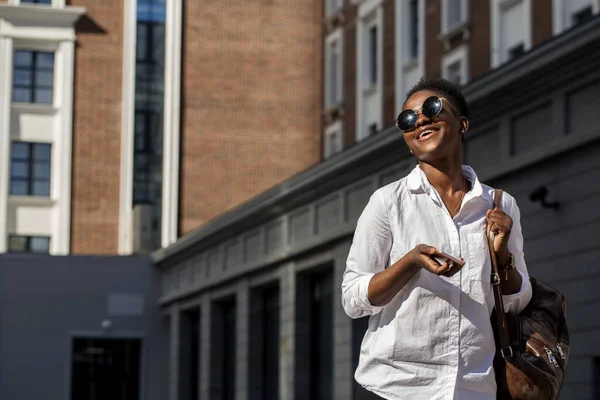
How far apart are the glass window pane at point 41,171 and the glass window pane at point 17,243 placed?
1.92m

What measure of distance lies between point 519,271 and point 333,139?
118 feet

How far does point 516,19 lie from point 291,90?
62.9ft

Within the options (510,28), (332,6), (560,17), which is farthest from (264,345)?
(332,6)

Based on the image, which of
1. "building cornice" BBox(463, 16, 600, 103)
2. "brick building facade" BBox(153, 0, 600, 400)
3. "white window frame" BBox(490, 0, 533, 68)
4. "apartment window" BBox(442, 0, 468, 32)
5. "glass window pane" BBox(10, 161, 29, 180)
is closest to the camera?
"building cornice" BBox(463, 16, 600, 103)

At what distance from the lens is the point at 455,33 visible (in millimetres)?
28906

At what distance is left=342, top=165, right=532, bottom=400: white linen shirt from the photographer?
373cm

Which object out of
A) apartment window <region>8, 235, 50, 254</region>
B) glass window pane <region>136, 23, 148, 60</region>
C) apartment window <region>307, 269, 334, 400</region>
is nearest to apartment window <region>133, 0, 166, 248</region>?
glass window pane <region>136, 23, 148, 60</region>

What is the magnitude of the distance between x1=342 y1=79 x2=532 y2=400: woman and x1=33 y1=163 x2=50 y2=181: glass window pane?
4080 cm

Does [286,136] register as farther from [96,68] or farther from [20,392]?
[20,392]

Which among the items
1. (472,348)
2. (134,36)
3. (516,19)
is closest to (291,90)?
(134,36)

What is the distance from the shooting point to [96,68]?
4481cm

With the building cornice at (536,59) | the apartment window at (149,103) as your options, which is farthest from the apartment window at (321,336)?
the apartment window at (149,103)

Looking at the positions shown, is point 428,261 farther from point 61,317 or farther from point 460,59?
point 61,317

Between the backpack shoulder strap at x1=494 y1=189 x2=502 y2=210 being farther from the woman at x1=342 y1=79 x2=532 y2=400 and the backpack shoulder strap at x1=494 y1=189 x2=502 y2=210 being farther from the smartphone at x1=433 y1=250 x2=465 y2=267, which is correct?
the smartphone at x1=433 y1=250 x2=465 y2=267
